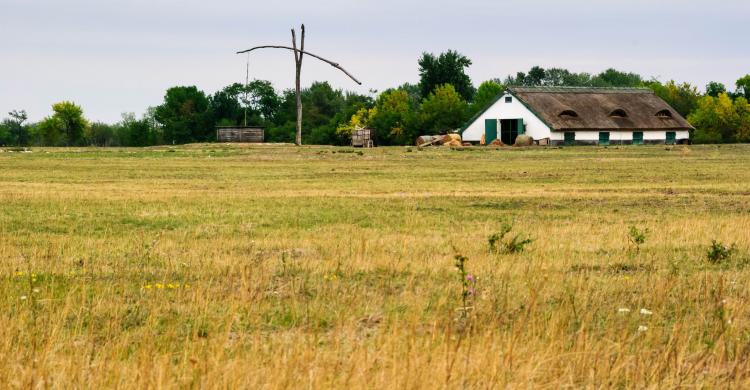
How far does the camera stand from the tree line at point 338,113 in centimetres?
9538

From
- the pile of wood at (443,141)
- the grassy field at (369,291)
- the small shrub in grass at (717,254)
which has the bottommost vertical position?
the grassy field at (369,291)

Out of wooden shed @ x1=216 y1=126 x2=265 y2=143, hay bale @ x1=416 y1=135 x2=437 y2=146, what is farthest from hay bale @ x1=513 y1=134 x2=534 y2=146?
wooden shed @ x1=216 y1=126 x2=265 y2=143

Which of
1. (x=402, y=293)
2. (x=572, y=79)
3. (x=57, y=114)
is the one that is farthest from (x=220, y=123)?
(x=402, y=293)

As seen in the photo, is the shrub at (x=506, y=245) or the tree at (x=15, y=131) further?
the tree at (x=15, y=131)

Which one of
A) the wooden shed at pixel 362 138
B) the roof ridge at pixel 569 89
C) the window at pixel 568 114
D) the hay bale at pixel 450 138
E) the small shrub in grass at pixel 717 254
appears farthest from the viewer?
the roof ridge at pixel 569 89

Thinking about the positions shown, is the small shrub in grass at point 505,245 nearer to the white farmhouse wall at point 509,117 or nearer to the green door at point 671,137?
the white farmhouse wall at point 509,117

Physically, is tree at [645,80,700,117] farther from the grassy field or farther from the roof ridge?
the grassy field

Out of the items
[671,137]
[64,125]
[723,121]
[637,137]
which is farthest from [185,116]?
[723,121]

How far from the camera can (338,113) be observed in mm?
113562

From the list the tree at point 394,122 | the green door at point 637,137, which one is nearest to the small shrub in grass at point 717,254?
the green door at point 637,137

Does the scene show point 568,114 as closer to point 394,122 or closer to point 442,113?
point 442,113

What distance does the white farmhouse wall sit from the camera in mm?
85438

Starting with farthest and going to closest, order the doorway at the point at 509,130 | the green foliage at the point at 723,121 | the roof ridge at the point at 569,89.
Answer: the green foliage at the point at 723,121, the roof ridge at the point at 569,89, the doorway at the point at 509,130

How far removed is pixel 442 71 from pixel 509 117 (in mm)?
25786
